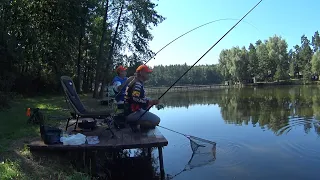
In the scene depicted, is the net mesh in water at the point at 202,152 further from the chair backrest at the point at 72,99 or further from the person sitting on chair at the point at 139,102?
the chair backrest at the point at 72,99

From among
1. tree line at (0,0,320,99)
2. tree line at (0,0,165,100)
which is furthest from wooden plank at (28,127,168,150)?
tree line at (0,0,165,100)

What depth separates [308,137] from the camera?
40.2 ft

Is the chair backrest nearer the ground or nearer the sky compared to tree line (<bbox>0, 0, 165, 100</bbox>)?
nearer the ground

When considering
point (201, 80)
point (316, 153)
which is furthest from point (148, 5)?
point (201, 80)

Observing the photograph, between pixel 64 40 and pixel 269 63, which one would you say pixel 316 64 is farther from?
pixel 64 40

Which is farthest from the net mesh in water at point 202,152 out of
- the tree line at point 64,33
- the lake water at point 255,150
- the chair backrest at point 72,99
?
the tree line at point 64,33

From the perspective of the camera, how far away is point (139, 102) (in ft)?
25.2

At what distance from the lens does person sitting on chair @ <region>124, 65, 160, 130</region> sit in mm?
7613

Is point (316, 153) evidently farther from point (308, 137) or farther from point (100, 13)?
point (100, 13)

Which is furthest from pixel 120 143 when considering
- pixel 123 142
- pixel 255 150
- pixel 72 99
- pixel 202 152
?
pixel 255 150

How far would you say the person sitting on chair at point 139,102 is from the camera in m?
7.61

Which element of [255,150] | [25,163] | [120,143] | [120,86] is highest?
[120,86]

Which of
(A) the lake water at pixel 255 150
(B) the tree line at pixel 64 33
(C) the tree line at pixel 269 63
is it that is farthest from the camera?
(C) the tree line at pixel 269 63

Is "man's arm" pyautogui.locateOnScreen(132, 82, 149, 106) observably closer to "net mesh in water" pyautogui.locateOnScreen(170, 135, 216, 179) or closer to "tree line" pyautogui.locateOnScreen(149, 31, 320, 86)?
"net mesh in water" pyautogui.locateOnScreen(170, 135, 216, 179)
